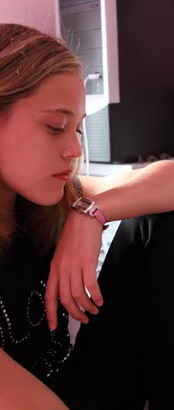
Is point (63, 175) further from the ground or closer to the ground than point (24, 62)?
closer to the ground

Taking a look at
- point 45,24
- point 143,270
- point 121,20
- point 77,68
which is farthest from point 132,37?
point 143,270

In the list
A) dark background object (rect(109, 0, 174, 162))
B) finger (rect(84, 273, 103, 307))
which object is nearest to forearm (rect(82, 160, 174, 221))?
finger (rect(84, 273, 103, 307))

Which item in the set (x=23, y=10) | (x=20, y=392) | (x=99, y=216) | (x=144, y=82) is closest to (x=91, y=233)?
(x=99, y=216)

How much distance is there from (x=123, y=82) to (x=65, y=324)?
749mm

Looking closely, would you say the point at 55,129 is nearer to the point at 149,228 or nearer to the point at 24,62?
the point at 24,62

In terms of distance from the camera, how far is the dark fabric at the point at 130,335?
Result: 71 centimetres

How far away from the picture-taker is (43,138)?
2.16 feet

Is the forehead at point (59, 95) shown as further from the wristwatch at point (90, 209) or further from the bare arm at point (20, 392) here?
the bare arm at point (20, 392)

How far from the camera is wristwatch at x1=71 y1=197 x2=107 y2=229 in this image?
733 mm

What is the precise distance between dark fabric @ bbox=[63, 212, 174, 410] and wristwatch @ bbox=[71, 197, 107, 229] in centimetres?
5

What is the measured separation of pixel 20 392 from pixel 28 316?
0.24 metres

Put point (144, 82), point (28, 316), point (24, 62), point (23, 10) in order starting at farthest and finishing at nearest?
1. point (23, 10)
2. point (144, 82)
3. point (28, 316)
4. point (24, 62)

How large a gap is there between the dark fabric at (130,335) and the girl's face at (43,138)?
0.14m

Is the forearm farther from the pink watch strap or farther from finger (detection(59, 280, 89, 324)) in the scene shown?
finger (detection(59, 280, 89, 324))
